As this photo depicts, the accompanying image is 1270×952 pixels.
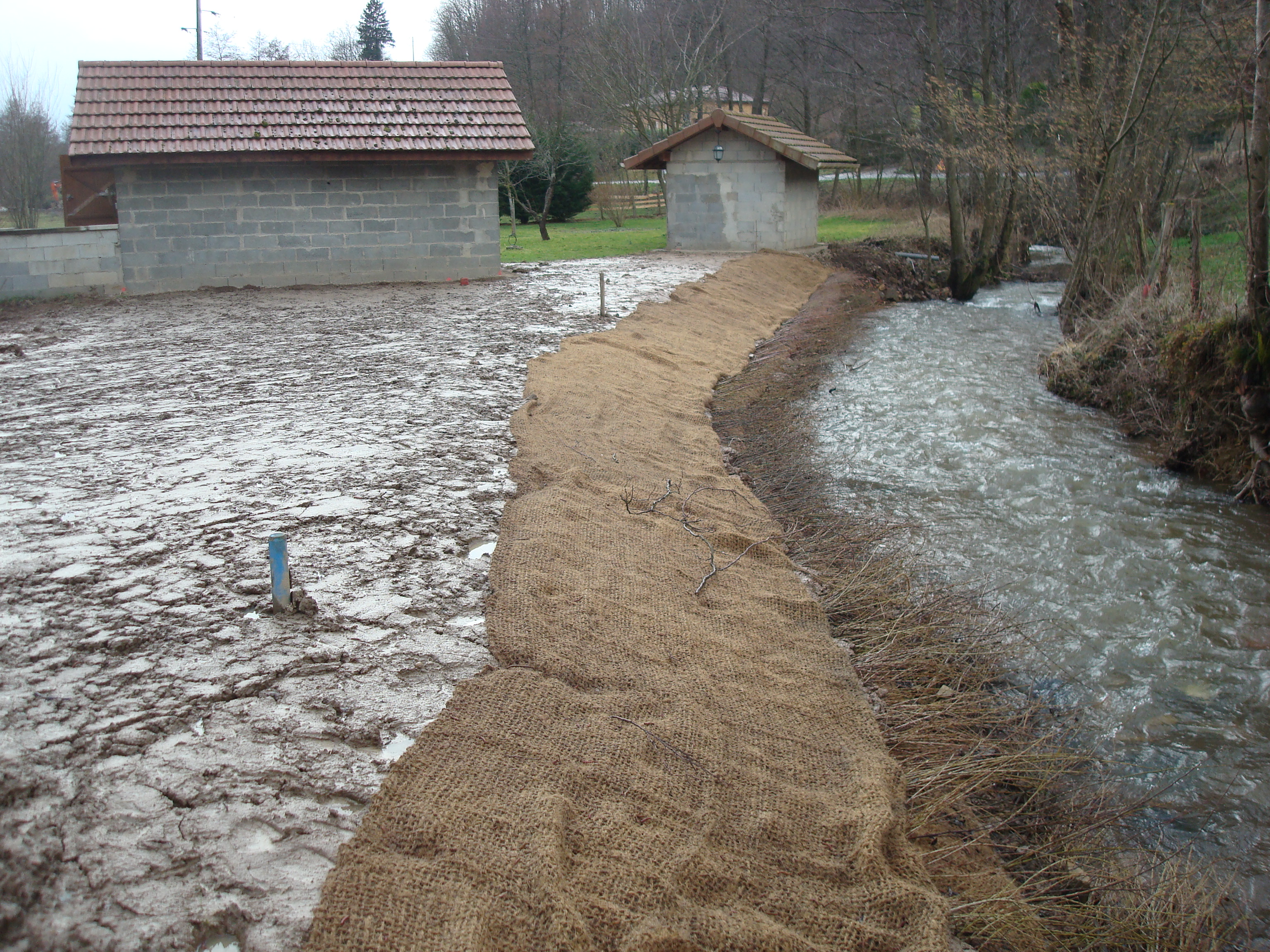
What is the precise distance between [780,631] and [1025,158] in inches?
487

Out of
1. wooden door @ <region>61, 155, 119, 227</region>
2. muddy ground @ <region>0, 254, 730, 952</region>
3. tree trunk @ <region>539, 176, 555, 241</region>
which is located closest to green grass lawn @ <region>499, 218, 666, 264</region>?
tree trunk @ <region>539, 176, 555, 241</region>

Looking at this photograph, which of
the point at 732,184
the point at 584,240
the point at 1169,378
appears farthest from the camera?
the point at 584,240

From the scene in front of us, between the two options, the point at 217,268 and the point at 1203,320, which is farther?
the point at 217,268

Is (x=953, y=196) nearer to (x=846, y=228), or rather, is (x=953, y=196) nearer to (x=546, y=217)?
(x=846, y=228)

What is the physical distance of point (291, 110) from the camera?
16.4 m

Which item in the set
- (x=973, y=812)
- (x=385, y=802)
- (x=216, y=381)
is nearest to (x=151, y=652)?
(x=385, y=802)

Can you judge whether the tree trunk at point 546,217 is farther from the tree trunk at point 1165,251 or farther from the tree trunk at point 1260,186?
the tree trunk at point 1260,186

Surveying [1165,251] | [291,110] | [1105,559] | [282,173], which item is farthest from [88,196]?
[1105,559]

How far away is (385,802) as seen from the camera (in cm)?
308

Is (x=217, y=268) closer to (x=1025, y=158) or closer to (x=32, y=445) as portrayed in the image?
(x=32, y=445)

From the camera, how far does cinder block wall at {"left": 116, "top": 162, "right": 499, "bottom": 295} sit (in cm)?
1549

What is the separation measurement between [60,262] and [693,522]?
13.5m

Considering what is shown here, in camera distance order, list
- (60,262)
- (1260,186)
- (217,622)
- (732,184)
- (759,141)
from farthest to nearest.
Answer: (732,184)
(759,141)
(60,262)
(1260,186)
(217,622)

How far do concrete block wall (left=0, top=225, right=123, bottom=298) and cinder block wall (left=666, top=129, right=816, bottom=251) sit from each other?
443 inches
